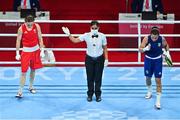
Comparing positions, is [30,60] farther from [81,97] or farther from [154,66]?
[154,66]

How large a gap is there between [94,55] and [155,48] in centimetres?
107

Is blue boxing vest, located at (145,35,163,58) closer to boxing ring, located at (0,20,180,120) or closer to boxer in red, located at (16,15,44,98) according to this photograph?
boxing ring, located at (0,20,180,120)

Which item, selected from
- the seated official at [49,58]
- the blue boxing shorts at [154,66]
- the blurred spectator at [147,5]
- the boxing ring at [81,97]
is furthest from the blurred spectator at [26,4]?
the blue boxing shorts at [154,66]

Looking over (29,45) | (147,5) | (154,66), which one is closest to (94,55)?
(154,66)

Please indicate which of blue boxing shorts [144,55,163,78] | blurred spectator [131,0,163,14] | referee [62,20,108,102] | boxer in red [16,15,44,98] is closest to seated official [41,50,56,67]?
boxer in red [16,15,44,98]

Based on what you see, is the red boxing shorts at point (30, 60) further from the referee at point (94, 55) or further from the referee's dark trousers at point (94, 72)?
the referee's dark trousers at point (94, 72)

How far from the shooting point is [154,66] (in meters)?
8.77

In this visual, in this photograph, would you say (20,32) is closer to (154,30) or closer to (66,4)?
(154,30)

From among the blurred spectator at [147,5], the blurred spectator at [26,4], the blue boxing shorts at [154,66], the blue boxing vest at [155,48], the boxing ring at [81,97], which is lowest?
the boxing ring at [81,97]

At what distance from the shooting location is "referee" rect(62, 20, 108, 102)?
883cm

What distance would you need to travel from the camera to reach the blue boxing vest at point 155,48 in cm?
859

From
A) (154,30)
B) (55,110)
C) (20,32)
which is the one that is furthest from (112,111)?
(20,32)

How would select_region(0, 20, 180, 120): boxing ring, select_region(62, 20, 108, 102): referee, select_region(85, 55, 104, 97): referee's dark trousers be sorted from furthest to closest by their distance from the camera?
1. select_region(85, 55, 104, 97): referee's dark trousers
2. select_region(62, 20, 108, 102): referee
3. select_region(0, 20, 180, 120): boxing ring

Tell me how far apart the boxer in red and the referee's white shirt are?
841 millimetres
